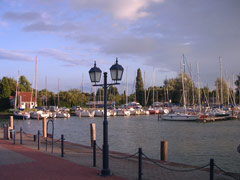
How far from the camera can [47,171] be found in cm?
1050

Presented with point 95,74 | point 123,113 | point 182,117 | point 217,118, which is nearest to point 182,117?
point 182,117

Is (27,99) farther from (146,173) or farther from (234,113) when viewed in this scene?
(146,173)

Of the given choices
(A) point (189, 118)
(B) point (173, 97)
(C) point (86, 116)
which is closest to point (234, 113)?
(A) point (189, 118)

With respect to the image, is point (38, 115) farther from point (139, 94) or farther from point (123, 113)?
point (139, 94)

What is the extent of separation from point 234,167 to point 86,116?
192 ft

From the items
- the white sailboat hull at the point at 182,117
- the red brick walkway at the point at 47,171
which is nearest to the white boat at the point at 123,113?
the white sailboat hull at the point at 182,117

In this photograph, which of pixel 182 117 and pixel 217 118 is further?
pixel 217 118

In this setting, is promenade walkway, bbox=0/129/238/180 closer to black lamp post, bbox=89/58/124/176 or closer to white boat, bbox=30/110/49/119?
black lamp post, bbox=89/58/124/176

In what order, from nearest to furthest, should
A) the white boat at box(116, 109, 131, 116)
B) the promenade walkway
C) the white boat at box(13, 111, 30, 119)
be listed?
the promenade walkway < the white boat at box(13, 111, 30, 119) < the white boat at box(116, 109, 131, 116)

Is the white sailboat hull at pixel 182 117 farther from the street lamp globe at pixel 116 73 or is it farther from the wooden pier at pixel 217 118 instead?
the street lamp globe at pixel 116 73

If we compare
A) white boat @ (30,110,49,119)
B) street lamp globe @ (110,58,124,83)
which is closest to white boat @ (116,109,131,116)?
white boat @ (30,110,49,119)

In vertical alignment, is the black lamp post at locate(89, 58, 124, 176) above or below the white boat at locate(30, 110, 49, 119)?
above

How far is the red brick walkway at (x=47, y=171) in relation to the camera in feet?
31.6

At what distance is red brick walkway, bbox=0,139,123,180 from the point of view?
9.64m
